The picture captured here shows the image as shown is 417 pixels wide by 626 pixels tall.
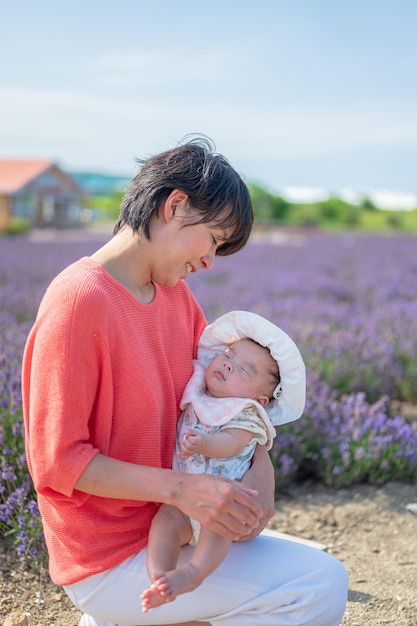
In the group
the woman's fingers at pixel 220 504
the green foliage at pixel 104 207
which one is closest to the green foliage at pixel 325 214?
the green foliage at pixel 104 207

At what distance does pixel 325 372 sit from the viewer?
4453 millimetres

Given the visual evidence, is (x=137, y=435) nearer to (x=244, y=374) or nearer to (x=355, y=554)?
(x=244, y=374)

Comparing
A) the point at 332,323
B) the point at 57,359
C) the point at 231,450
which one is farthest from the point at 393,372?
the point at 57,359

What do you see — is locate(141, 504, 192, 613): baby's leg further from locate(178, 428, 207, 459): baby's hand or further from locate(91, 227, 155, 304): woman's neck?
locate(91, 227, 155, 304): woman's neck

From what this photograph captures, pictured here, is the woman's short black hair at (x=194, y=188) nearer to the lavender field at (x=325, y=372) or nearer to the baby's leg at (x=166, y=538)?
the baby's leg at (x=166, y=538)

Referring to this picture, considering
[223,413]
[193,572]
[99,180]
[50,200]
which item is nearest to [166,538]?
[193,572]

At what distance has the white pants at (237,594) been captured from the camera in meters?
1.85

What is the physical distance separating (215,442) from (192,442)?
98mm

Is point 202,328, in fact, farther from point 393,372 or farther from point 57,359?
point 393,372

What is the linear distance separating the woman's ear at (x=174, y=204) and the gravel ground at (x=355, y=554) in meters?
1.24

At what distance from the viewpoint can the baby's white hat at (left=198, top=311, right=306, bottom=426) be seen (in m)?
2.07

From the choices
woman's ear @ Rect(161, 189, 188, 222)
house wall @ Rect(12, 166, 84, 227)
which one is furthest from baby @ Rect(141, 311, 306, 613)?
house wall @ Rect(12, 166, 84, 227)

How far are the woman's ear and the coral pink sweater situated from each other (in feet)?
0.69

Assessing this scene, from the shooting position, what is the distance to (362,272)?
9.78m
